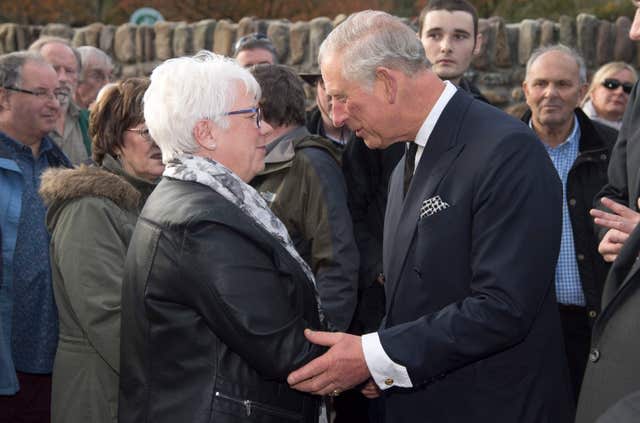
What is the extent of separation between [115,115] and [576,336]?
257cm

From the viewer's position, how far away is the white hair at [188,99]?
9.05 feet

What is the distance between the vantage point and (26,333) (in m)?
4.03

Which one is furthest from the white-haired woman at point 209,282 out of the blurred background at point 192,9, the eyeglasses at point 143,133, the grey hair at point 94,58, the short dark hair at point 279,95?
the blurred background at point 192,9

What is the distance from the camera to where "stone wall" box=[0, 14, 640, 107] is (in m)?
9.32

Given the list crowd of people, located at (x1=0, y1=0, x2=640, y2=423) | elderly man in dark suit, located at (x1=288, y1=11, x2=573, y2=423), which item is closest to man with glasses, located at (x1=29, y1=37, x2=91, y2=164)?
crowd of people, located at (x1=0, y1=0, x2=640, y2=423)

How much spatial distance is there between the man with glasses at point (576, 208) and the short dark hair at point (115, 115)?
2.15 meters

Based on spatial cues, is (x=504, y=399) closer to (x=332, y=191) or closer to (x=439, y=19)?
(x=332, y=191)

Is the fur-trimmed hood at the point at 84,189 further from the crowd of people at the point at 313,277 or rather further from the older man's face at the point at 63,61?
the older man's face at the point at 63,61

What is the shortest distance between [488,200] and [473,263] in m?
0.20

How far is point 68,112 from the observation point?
19.8ft

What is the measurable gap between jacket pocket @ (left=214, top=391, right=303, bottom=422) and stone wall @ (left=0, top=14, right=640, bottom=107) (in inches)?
268

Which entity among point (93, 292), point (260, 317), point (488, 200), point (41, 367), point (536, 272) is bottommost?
point (41, 367)

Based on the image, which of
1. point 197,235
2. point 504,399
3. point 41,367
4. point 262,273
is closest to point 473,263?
point 504,399

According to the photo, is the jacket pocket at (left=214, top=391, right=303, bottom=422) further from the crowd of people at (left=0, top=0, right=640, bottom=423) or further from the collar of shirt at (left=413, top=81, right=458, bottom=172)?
the collar of shirt at (left=413, top=81, right=458, bottom=172)
